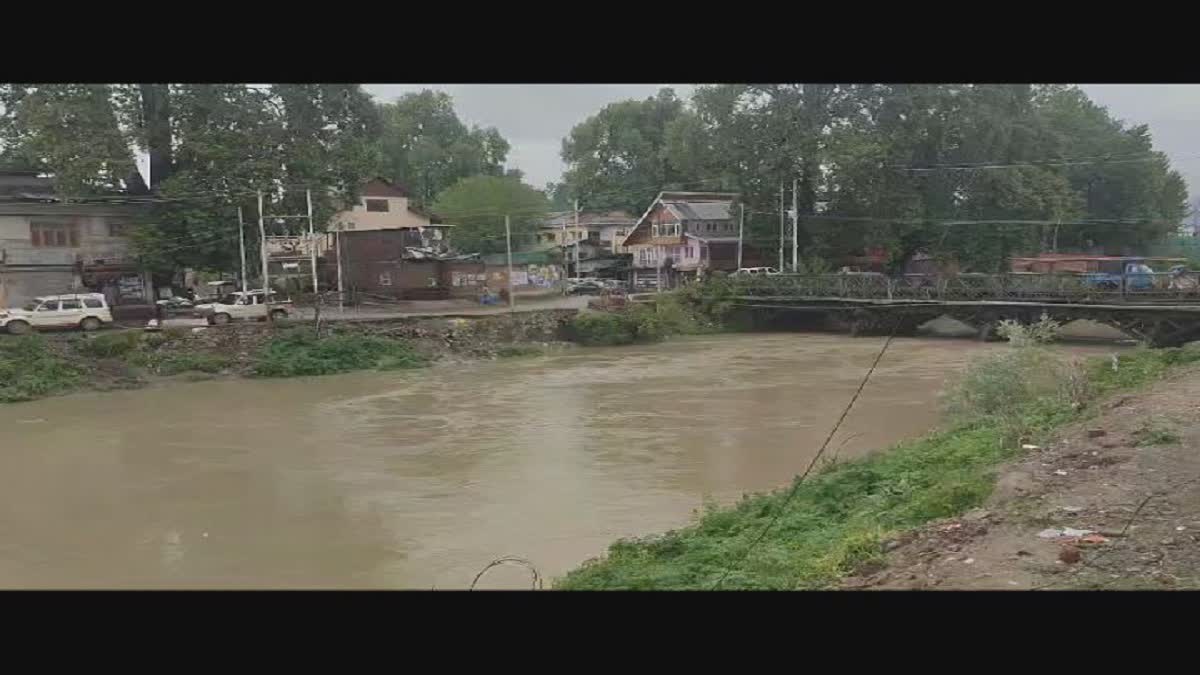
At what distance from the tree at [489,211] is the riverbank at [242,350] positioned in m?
15.6

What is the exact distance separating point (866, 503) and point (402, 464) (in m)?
7.73

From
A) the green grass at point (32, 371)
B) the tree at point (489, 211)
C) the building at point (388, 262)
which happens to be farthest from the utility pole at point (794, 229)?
the green grass at point (32, 371)

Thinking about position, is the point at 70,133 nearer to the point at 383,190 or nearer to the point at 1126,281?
the point at 383,190

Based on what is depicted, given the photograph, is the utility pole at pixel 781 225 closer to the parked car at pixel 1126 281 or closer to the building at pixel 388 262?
the parked car at pixel 1126 281

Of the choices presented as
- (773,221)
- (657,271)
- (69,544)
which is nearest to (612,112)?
(657,271)

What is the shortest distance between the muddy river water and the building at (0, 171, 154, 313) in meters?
8.19

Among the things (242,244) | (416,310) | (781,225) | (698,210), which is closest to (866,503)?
(242,244)

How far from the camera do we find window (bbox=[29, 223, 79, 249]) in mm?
27688

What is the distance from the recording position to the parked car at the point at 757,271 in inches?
1411

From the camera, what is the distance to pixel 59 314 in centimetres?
2477

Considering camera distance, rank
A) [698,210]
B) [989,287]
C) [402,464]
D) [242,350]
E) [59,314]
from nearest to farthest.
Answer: [402,464], [59,314], [242,350], [989,287], [698,210]
